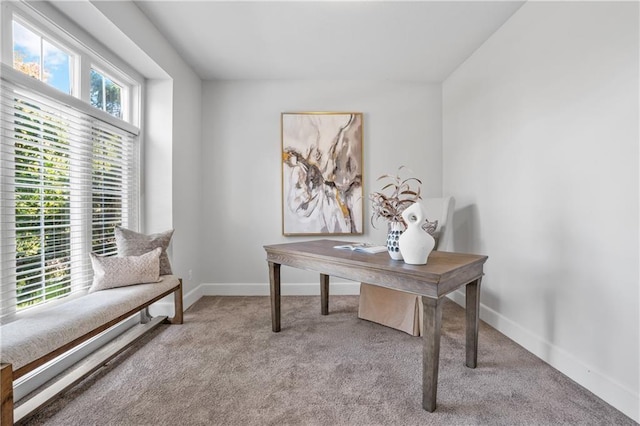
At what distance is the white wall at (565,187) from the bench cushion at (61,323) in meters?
2.81

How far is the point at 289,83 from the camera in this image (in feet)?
11.0

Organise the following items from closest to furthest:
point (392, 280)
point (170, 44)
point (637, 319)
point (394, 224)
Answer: point (637, 319) → point (392, 280) → point (394, 224) → point (170, 44)

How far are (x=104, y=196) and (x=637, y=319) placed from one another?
3527 mm

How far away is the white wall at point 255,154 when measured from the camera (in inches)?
131

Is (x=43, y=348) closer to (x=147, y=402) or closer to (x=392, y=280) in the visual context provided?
(x=147, y=402)

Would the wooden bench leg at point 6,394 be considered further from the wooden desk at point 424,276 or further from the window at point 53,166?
the wooden desk at point 424,276

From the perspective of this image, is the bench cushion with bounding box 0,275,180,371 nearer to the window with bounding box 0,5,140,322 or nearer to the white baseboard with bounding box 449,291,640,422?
the window with bounding box 0,5,140,322

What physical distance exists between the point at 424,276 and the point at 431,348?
14.2 inches

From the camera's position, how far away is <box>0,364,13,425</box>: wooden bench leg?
1.09 m

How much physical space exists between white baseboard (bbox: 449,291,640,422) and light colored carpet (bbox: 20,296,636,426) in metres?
0.05

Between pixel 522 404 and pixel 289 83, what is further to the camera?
pixel 289 83

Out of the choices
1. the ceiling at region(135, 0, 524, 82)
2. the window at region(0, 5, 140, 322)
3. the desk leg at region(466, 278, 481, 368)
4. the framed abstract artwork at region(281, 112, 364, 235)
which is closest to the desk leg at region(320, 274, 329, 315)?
the framed abstract artwork at region(281, 112, 364, 235)

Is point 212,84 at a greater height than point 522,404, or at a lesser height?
greater

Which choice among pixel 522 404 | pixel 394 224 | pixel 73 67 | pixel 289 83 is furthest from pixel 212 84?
pixel 522 404
